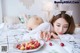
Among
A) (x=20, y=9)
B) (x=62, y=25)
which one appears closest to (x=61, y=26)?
(x=62, y=25)

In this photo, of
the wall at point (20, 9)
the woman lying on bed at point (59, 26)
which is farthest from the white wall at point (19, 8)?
the woman lying on bed at point (59, 26)

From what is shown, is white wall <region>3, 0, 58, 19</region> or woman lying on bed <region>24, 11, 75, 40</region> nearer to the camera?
woman lying on bed <region>24, 11, 75, 40</region>

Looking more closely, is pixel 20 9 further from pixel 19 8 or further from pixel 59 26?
pixel 59 26

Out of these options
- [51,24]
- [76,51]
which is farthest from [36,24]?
[76,51]

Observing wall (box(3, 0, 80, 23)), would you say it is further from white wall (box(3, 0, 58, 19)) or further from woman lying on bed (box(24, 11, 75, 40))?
woman lying on bed (box(24, 11, 75, 40))

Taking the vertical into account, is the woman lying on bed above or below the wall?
below

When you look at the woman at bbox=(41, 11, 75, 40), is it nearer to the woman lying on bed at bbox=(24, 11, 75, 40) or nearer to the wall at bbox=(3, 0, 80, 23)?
the woman lying on bed at bbox=(24, 11, 75, 40)

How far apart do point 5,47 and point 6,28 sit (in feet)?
2.72

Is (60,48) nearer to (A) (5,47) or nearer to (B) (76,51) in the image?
(B) (76,51)

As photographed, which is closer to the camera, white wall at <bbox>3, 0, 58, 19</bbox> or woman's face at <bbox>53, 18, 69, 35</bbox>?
woman's face at <bbox>53, 18, 69, 35</bbox>

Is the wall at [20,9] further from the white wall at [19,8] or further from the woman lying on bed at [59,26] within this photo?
the woman lying on bed at [59,26]

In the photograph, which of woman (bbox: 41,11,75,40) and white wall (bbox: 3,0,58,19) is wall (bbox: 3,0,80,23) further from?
woman (bbox: 41,11,75,40)

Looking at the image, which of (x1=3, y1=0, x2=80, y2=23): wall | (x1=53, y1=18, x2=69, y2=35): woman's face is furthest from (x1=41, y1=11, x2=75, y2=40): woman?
(x1=3, y1=0, x2=80, y2=23): wall

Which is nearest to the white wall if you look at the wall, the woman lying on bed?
the wall
